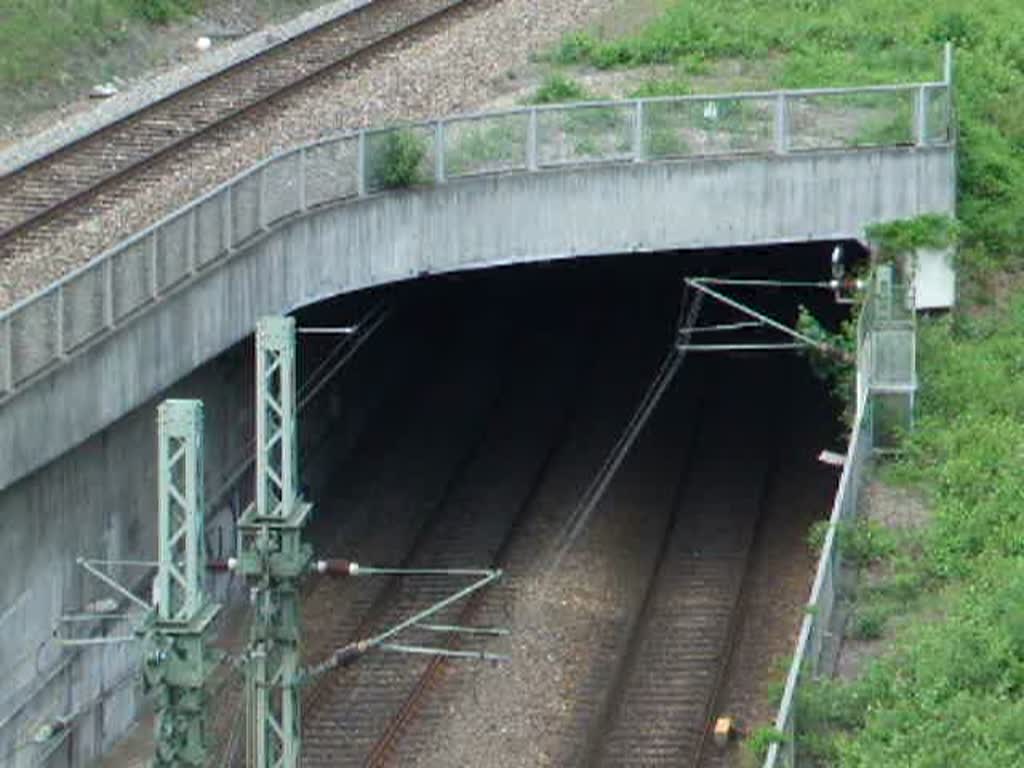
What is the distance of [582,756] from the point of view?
3447 centimetres

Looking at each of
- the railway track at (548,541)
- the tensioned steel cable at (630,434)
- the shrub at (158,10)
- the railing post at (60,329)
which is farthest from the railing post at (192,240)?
the shrub at (158,10)

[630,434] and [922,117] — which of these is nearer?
[922,117]

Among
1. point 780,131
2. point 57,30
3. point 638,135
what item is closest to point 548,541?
point 638,135

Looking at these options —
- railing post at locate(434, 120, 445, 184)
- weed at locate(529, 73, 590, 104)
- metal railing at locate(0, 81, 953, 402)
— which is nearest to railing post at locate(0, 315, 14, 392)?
metal railing at locate(0, 81, 953, 402)

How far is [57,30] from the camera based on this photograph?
4991 cm

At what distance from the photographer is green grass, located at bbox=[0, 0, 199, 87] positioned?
4828 cm

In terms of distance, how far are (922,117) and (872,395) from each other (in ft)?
15.8

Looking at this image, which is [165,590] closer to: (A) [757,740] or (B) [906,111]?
(A) [757,740]

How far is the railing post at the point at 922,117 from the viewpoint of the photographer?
4047 cm

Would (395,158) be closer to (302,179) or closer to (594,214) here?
(302,179)

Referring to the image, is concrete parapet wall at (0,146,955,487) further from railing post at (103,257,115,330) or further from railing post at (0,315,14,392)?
railing post at (0,315,14,392)

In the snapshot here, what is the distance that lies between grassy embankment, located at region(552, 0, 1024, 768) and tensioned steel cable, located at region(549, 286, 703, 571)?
3319 mm

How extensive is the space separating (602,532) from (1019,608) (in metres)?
11.5

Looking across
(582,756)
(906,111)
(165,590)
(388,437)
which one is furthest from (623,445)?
(165,590)
